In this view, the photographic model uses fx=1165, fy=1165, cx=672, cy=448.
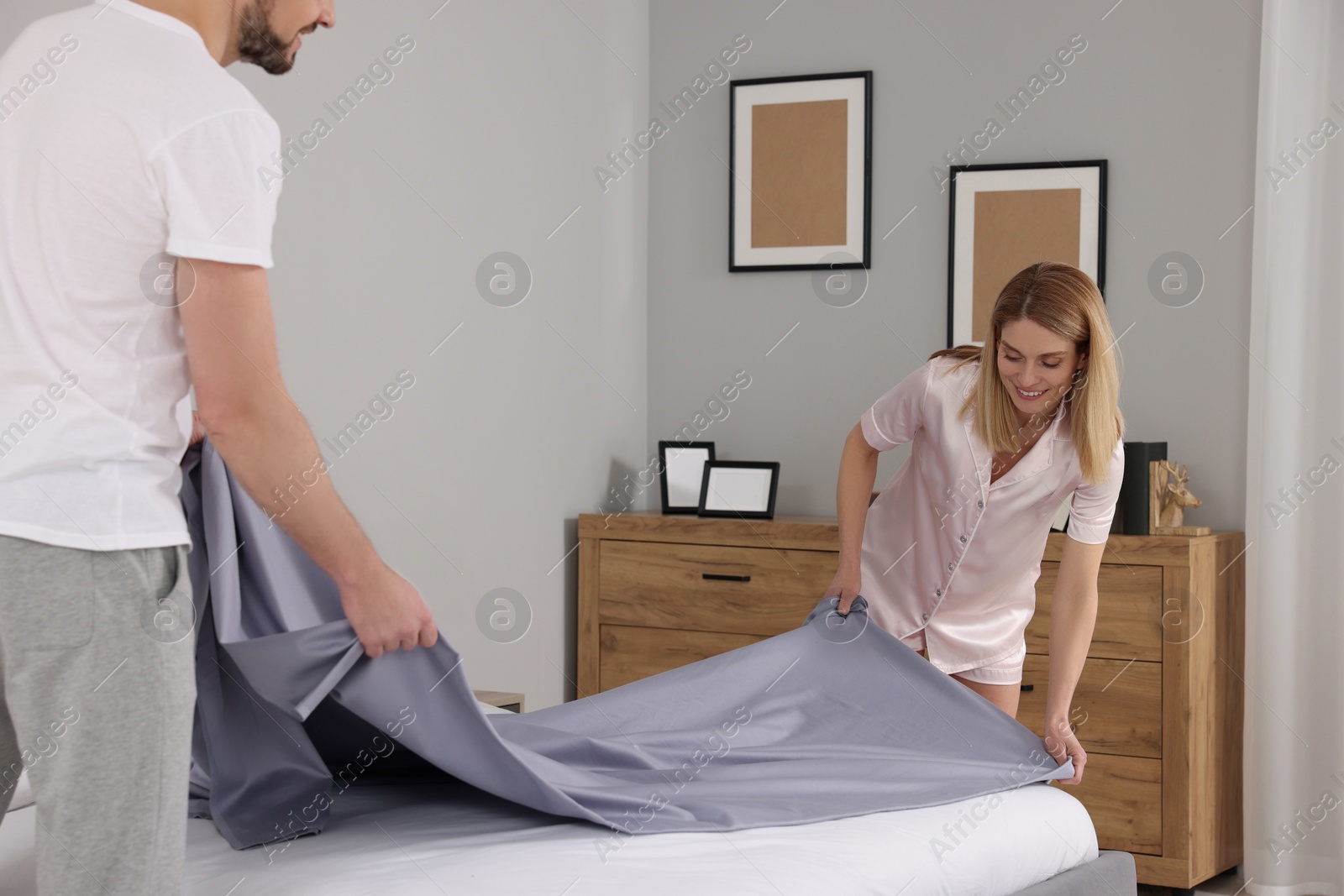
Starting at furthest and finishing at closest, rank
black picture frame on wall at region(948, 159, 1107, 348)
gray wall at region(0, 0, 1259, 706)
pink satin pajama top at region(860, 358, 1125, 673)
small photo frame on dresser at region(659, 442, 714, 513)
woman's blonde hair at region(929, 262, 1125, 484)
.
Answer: small photo frame on dresser at region(659, 442, 714, 513) → black picture frame on wall at region(948, 159, 1107, 348) → gray wall at region(0, 0, 1259, 706) → pink satin pajama top at region(860, 358, 1125, 673) → woman's blonde hair at region(929, 262, 1125, 484)

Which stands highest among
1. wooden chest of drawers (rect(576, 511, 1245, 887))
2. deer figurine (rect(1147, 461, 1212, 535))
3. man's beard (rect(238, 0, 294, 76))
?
man's beard (rect(238, 0, 294, 76))

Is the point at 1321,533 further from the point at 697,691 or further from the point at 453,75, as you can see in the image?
the point at 453,75

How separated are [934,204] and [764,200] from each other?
0.55 m

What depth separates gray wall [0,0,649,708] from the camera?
7.97 ft

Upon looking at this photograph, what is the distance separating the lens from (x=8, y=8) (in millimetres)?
1824

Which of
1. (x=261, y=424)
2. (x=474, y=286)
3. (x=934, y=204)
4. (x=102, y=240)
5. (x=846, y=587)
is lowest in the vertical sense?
(x=846, y=587)

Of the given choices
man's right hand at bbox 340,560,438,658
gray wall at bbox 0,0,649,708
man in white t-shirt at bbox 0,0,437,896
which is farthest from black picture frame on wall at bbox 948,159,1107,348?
man in white t-shirt at bbox 0,0,437,896

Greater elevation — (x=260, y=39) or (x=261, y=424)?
(x=260, y=39)

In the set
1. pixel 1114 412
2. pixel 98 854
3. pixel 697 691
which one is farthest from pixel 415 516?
pixel 98 854

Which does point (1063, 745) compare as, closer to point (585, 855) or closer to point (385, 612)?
point (585, 855)

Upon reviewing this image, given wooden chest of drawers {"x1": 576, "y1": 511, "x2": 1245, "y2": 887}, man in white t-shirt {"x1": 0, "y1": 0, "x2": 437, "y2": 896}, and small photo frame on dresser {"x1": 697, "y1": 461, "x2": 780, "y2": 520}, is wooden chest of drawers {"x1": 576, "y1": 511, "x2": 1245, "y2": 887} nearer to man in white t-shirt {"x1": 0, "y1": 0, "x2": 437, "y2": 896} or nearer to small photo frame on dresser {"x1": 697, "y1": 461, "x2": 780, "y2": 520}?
small photo frame on dresser {"x1": 697, "y1": 461, "x2": 780, "y2": 520}

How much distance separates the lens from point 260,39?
1107 millimetres

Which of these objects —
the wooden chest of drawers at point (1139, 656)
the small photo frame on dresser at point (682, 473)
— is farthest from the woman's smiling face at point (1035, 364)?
the small photo frame on dresser at point (682, 473)

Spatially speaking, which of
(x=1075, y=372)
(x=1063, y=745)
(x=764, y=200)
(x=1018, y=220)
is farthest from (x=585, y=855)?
(x=764, y=200)
